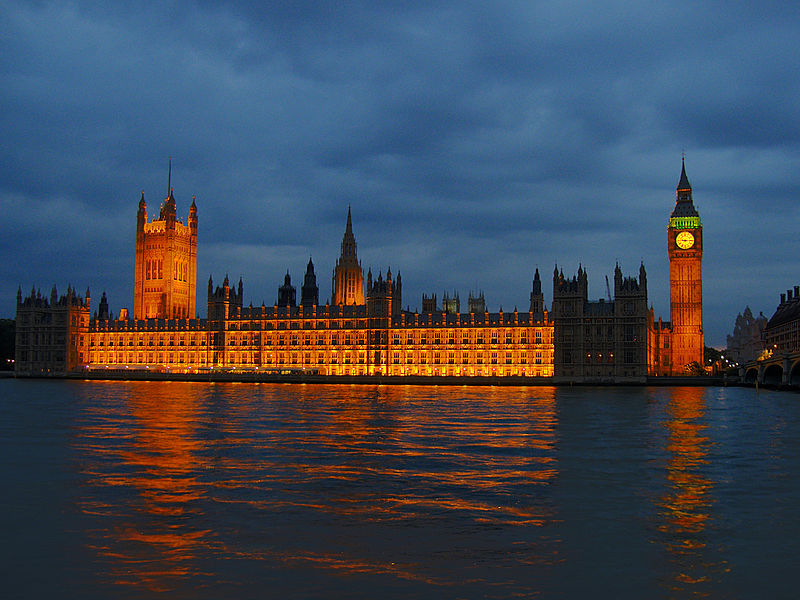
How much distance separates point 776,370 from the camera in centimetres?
12400

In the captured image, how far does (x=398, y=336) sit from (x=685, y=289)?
198 ft

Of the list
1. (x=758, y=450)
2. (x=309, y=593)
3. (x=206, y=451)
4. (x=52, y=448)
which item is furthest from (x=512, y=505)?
(x=52, y=448)

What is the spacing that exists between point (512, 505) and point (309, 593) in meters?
10.6

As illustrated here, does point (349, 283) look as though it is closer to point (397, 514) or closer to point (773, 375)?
point (773, 375)

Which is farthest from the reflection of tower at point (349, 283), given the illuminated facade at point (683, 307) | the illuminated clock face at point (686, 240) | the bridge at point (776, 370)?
the bridge at point (776, 370)

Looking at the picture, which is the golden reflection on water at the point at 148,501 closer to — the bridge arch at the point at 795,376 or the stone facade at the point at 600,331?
the bridge arch at the point at 795,376

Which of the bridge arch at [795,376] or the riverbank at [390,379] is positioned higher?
the bridge arch at [795,376]

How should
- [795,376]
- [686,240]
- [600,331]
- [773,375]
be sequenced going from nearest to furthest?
[795,376], [773,375], [600,331], [686,240]

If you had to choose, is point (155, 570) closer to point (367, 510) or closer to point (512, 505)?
point (367, 510)

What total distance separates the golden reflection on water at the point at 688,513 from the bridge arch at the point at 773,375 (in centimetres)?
8396

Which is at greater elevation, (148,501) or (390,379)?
(148,501)

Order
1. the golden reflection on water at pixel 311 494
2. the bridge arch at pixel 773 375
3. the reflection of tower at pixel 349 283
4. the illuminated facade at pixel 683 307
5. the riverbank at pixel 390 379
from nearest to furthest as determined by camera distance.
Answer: the golden reflection on water at pixel 311 494, the bridge arch at pixel 773 375, the riverbank at pixel 390 379, the illuminated facade at pixel 683 307, the reflection of tower at pixel 349 283

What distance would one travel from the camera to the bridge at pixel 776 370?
10612 cm

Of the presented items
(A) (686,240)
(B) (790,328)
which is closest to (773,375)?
(A) (686,240)
